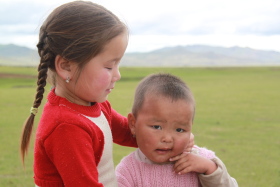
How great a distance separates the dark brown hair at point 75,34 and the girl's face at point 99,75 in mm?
29

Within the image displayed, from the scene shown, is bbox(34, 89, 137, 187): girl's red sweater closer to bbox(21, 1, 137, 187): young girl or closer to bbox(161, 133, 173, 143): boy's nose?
bbox(21, 1, 137, 187): young girl

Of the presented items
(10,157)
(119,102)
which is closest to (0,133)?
(10,157)

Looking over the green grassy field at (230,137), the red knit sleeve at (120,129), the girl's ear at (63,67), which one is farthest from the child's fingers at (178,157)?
the green grassy field at (230,137)

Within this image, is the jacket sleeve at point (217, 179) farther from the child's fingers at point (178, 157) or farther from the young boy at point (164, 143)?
the child's fingers at point (178, 157)

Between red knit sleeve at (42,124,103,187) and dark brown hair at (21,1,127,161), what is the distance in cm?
33

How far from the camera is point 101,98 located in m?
2.07

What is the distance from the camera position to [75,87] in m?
2.02

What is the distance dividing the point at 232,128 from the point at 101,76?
7.72 metres

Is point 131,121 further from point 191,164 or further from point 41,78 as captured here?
point 41,78

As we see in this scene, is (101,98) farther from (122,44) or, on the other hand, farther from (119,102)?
(119,102)

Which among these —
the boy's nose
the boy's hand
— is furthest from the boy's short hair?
the boy's hand

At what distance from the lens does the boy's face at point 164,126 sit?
2.28 m

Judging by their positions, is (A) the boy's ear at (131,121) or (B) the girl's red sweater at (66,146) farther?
(A) the boy's ear at (131,121)

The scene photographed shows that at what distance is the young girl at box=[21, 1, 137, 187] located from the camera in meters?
1.84
